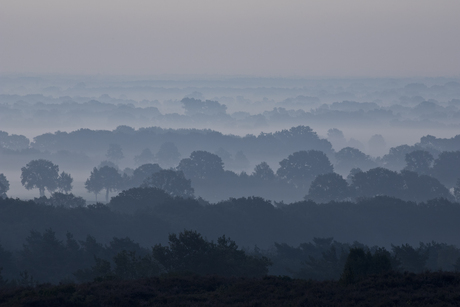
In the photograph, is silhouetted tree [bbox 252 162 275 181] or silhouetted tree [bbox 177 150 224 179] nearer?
silhouetted tree [bbox 252 162 275 181]

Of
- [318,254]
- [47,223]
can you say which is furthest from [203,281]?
[47,223]

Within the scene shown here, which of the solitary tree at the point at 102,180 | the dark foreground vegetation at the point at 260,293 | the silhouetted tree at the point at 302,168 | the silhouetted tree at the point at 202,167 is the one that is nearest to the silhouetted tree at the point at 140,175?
the solitary tree at the point at 102,180

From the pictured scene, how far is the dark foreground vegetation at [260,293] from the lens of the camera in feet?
59.1

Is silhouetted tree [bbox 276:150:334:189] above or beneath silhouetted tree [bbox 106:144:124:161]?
beneath

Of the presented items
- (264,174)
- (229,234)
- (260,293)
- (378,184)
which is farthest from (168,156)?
(260,293)

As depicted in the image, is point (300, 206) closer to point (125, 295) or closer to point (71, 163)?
point (125, 295)

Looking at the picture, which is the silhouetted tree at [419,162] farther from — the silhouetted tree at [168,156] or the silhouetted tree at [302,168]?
the silhouetted tree at [168,156]

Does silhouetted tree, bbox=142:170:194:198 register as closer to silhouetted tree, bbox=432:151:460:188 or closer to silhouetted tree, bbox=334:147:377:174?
silhouetted tree, bbox=432:151:460:188

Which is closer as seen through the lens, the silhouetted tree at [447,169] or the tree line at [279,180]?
the tree line at [279,180]

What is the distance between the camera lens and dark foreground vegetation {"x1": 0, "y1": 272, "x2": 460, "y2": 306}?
709 inches

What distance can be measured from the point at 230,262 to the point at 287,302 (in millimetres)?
11877

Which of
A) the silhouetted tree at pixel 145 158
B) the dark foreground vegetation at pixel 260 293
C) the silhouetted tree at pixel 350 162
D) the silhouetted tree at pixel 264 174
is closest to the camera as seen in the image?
the dark foreground vegetation at pixel 260 293

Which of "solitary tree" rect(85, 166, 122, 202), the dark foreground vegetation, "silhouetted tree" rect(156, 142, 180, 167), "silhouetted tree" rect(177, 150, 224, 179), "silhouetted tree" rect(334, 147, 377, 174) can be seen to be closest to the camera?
the dark foreground vegetation

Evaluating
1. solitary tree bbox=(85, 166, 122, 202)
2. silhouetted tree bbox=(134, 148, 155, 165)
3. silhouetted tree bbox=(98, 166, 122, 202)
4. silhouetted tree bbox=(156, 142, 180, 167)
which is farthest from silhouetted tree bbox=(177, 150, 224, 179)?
silhouetted tree bbox=(134, 148, 155, 165)
